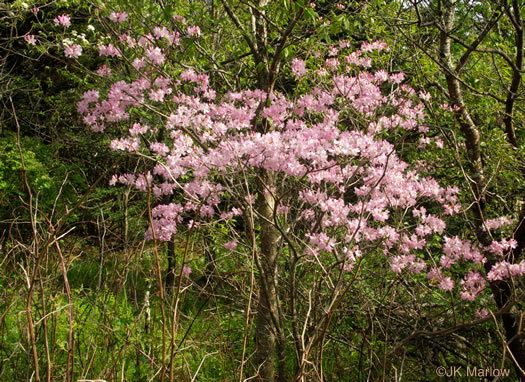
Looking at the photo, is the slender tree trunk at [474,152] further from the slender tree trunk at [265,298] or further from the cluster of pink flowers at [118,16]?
the cluster of pink flowers at [118,16]

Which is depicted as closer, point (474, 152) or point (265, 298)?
point (265, 298)

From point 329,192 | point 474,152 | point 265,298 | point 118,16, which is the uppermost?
point 118,16

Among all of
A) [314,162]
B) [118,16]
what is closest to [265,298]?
[314,162]

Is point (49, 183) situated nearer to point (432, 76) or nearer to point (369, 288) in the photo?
point (369, 288)

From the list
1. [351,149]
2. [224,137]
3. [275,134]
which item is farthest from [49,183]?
[351,149]

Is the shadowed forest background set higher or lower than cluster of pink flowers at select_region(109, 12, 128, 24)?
lower

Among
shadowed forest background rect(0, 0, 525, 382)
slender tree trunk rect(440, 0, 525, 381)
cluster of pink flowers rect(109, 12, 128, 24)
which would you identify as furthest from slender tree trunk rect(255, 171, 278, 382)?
cluster of pink flowers rect(109, 12, 128, 24)

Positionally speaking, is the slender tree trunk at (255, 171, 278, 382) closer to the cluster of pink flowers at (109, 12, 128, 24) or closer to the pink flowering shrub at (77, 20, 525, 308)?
the pink flowering shrub at (77, 20, 525, 308)

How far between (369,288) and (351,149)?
1758mm

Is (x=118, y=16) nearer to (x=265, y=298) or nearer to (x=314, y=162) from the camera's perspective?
(x=314, y=162)

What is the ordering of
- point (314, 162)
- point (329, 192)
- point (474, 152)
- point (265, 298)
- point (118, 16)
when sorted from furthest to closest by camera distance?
point (329, 192) < point (118, 16) < point (474, 152) < point (265, 298) < point (314, 162)

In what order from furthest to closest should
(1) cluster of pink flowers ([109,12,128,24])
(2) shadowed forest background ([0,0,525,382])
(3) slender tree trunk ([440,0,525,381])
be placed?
(1) cluster of pink flowers ([109,12,128,24]) → (3) slender tree trunk ([440,0,525,381]) → (2) shadowed forest background ([0,0,525,382])

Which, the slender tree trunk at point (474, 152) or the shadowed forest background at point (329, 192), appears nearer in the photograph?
the shadowed forest background at point (329, 192)

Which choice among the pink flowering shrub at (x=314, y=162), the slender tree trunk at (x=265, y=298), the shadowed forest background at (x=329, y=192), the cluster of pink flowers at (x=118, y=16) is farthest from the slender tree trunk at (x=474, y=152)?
the cluster of pink flowers at (x=118, y=16)
